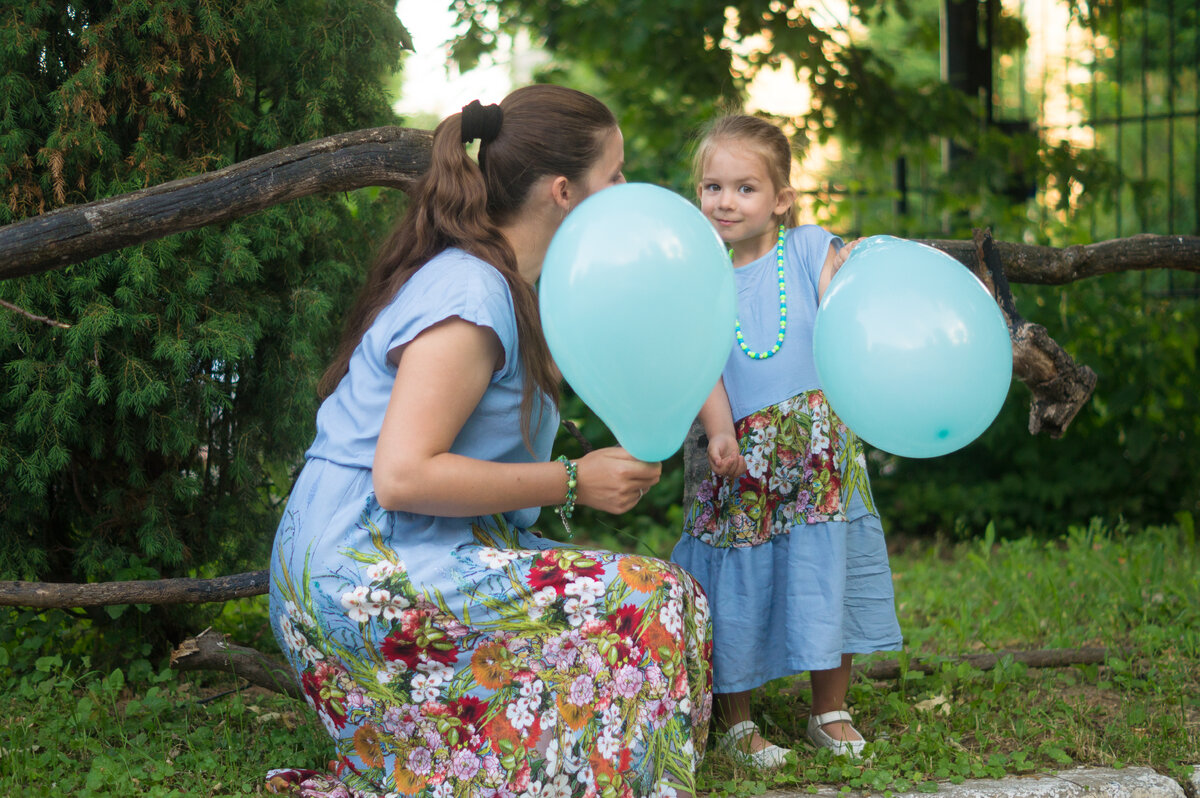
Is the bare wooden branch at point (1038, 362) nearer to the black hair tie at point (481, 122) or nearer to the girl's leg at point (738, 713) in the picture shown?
the girl's leg at point (738, 713)

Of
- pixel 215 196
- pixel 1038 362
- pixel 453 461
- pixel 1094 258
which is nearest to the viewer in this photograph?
pixel 453 461

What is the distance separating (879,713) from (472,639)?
1257 mm

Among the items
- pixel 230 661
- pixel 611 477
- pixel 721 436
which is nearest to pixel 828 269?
pixel 721 436

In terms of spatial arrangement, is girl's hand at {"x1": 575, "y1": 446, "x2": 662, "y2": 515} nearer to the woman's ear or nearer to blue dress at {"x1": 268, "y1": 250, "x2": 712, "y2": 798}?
blue dress at {"x1": 268, "y1": 250, "x2": 712, "y2": 798}

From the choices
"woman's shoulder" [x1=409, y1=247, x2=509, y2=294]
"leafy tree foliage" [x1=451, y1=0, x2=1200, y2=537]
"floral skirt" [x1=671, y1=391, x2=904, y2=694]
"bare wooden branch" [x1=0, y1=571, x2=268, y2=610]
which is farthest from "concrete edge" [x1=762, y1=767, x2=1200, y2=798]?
"leafy tree foliage" [x1=451, y1=0, x2=1200, y2=537]

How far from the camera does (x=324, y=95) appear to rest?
2.77 m

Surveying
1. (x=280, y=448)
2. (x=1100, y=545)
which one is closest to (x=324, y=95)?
(x=280, y=448)

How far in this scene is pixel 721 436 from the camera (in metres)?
2.24

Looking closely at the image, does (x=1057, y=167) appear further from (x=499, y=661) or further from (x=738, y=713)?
(x=499, y=661)

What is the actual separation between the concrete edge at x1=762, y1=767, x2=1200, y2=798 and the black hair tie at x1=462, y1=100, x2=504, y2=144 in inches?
55.3

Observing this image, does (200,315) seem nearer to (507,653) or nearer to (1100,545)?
(507,653)

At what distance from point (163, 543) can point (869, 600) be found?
1.80m

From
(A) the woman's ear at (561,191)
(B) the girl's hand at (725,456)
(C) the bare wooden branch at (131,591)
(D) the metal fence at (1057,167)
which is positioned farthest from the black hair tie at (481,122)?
(D) the metal fence at (1057,167)

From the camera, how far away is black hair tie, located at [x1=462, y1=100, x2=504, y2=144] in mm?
1911
